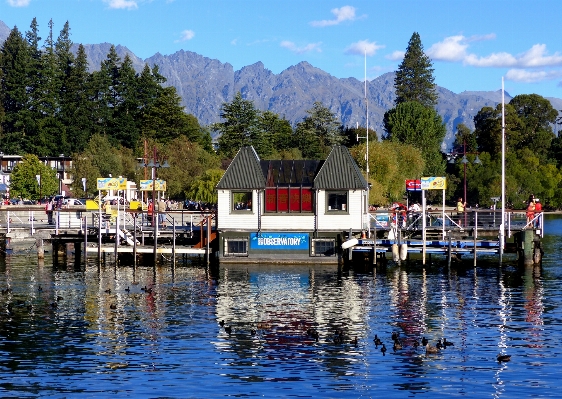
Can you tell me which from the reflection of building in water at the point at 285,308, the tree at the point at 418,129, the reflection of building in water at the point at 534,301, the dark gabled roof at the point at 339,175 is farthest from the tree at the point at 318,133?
the reflection of building in water at the point at 534,301

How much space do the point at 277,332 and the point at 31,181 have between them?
412ft

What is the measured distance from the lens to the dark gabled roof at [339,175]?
67.0 m

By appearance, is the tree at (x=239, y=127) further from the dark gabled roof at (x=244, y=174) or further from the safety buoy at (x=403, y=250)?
the safety buoy at (x=403, y=250)

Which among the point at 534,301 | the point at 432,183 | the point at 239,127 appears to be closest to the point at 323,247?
the point at 432,183

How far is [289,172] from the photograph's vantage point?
227 ft

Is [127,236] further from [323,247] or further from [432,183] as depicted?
[432,183]

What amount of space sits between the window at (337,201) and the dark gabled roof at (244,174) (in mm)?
4965

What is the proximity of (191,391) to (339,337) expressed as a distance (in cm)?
1006

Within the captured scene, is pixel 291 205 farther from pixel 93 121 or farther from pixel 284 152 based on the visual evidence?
pixel 93 121

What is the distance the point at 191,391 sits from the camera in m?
32.9

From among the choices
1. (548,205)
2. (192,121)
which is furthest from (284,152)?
(548,205)

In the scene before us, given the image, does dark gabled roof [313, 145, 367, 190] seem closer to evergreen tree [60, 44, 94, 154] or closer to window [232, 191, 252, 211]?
window [232, 191, 252, 211]

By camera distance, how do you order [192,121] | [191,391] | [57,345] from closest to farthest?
1. [191,391]
2. [57,345]
3. [192,121]

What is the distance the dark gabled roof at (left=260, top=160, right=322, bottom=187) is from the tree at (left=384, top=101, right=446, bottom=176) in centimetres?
10640
